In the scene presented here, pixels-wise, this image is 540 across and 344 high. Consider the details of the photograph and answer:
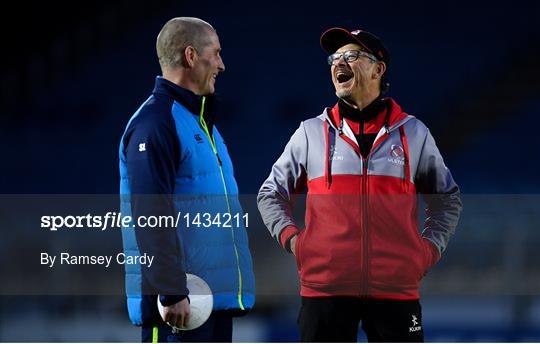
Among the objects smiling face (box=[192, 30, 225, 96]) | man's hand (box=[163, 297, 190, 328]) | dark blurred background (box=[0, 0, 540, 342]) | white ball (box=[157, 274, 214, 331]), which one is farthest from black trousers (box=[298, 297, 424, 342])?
dark blurred background (box=[0, 0, 540, 342])

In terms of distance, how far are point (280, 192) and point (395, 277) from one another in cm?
60

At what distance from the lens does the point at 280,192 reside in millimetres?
3602

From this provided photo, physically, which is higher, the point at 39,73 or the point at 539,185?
the point at 39,73

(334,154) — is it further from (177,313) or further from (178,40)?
(177,313)

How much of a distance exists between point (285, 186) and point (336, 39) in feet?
2.13

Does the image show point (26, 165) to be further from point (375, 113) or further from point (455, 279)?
point (375, 113)

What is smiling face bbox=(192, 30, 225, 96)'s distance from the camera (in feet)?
10.9

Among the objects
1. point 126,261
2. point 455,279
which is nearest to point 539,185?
point 455,279

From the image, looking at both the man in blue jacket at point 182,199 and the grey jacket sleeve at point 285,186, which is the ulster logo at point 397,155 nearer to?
the grey jacket sleeve at point 285,186

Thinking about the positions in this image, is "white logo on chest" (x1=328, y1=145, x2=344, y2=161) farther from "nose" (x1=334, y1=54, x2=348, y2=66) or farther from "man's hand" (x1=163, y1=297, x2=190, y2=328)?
"man's hand" (x1=163, y1=297, x2=190, y2=328)

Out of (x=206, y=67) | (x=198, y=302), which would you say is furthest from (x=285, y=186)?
(x=198, y=302)

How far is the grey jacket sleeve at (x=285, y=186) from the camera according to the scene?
→ 355 centimetres

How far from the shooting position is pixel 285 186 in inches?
141

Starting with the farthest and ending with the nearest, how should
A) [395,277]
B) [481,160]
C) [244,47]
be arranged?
[244,47] < [481,160] < [395,277]
